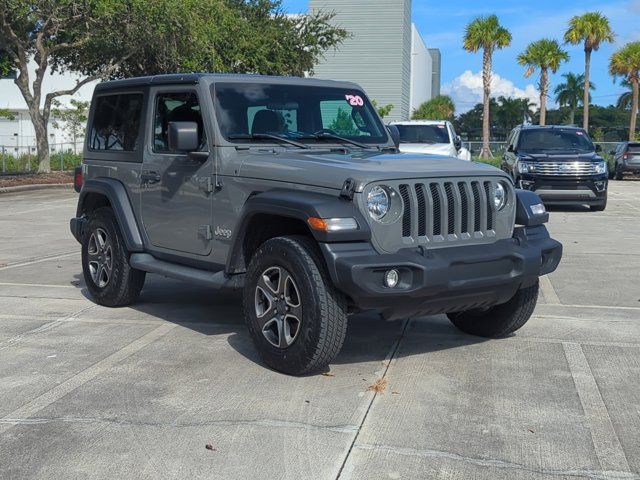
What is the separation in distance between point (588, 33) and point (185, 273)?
55.7 metres

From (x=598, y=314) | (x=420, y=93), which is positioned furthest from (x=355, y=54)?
(x=598, y=314)

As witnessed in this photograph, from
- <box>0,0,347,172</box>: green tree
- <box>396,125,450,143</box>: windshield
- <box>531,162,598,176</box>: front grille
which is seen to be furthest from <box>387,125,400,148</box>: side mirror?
<box>0,0,347,172</box>: green tree

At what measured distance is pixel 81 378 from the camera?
17.6ft

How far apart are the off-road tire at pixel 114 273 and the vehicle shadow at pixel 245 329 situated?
0.54 feet

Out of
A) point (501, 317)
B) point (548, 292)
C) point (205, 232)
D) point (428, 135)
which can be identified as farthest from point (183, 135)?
point (428, 135)

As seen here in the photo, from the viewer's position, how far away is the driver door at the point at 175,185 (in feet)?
20.7

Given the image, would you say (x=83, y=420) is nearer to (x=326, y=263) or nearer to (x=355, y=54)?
(x=326, y=263)

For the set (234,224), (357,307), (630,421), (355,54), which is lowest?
(630,421)

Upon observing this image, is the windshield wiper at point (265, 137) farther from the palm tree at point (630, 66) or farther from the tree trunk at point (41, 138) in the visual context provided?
the palm tree at point (630, 66)

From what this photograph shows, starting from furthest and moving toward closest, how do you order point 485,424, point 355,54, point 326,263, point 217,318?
point 355,54
point 217,318
point 326,263
point 485,424

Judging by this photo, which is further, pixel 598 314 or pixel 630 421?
pixel 598 314

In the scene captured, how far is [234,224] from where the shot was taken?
19.6 ft

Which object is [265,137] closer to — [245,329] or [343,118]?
[343,118]

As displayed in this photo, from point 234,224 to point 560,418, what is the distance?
256 cm
